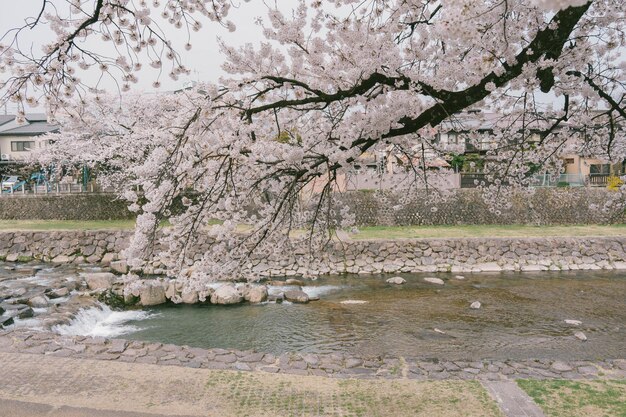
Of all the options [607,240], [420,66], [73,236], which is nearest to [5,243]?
[73,236]

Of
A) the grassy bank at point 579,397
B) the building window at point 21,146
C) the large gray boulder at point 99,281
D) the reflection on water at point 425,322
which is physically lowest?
the reflection on water at point 425,322

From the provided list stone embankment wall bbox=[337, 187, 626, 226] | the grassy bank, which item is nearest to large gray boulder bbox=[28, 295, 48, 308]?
the grassy bank

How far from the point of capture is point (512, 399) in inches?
202

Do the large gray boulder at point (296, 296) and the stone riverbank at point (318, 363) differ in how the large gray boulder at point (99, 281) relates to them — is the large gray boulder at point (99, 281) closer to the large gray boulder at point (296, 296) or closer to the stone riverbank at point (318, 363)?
the large gray boulder at point (296, 296)

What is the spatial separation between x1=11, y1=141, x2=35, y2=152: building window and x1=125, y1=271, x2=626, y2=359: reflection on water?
30.2 meters

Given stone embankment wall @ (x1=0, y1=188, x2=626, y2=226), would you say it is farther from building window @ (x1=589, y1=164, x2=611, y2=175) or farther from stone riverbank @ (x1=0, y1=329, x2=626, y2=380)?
stone riverbank @ (x1=0, y1=329, x2=626, y2=380)

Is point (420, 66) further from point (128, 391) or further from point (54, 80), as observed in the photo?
point (128, 391)

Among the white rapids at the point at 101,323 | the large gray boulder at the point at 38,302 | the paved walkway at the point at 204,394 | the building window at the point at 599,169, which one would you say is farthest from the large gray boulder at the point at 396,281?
the building window at the point at 599,169

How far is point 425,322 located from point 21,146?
3558 cm

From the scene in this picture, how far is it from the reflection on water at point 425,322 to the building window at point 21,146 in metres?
30.2

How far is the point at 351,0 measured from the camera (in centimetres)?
493

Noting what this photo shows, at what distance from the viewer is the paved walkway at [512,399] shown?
15.8 ft

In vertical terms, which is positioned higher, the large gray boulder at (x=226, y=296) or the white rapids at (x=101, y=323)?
the large gray boulder at (x=226, y=296)

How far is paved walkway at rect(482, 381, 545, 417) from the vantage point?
4.82m
